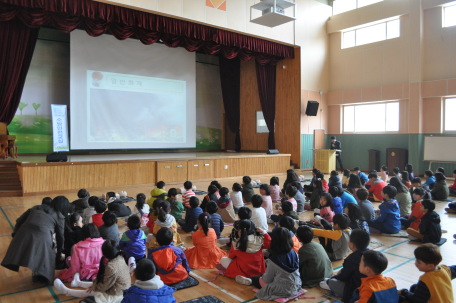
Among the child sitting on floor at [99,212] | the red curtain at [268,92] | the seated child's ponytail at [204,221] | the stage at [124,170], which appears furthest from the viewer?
the red curtain at [268,92]

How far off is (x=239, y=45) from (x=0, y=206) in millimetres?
7174

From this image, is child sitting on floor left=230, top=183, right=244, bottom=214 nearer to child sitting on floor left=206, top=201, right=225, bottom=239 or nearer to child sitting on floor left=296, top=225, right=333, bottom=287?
child sitting on floor left=206, top=201, right=225, bottom=239

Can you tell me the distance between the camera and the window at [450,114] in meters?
9.58

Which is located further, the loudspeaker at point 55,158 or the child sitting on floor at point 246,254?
the loudspeaker at point 55,158

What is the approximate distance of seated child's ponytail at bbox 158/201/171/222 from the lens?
3398 mm

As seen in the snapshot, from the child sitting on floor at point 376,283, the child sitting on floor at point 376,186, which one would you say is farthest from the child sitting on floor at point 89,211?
the child sitting on floor at point 376,186

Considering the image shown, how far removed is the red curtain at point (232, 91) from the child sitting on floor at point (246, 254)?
1056 centimetres

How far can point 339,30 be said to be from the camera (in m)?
11.8

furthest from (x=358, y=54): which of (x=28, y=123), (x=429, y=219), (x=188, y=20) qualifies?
(x=28, y=123)

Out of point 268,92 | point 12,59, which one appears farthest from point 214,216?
point 268,92

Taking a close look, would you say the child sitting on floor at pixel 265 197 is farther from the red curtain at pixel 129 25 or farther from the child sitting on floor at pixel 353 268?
the red curtain at pixel 129 25

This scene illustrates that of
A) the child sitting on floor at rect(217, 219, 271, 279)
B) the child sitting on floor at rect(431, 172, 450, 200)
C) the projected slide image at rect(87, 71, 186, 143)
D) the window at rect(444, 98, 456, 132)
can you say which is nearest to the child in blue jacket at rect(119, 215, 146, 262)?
the child sitting on floor at rect(217, 219, 271, 279)

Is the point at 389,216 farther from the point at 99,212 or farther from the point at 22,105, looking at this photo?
the point at 22,105

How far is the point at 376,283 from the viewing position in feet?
6.71
